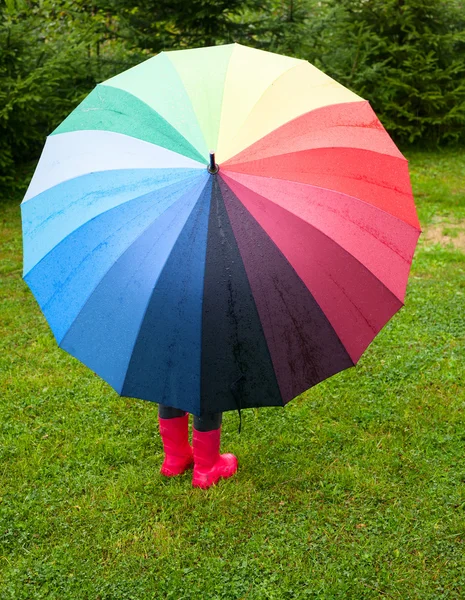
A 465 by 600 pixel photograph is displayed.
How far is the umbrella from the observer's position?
2836 millimetres

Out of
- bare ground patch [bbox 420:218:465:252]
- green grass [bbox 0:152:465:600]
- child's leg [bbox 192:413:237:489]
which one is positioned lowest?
green grass [bbox 0:152:465:600]

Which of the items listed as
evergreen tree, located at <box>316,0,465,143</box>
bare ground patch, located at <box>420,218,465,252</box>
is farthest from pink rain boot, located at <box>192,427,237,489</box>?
evergreen tree, located at <box>316,0,465,143</box>

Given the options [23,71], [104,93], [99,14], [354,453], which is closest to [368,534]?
[354,453]

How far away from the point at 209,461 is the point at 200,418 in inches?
13.2

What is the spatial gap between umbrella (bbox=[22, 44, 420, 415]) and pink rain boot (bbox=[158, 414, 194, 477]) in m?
1.11

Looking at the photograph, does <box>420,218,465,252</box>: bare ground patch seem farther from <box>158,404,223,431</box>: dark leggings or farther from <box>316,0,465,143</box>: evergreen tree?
<box>158,404,223,431</box>: dark leggings

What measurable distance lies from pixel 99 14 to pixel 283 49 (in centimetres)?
228

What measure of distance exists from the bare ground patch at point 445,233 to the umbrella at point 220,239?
4.41 m

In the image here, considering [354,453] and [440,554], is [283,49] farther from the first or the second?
[440,554]

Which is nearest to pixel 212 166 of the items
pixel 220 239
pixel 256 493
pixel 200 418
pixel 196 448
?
pixel 220 239

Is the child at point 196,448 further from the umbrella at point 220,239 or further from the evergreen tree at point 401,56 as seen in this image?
the evergreen tree at point 401,56

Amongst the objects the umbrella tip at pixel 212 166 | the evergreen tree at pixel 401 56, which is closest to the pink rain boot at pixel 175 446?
the umbrella tip at pixel 212 166

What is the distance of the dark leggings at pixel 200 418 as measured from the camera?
3900 mm

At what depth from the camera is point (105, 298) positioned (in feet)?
9.57
